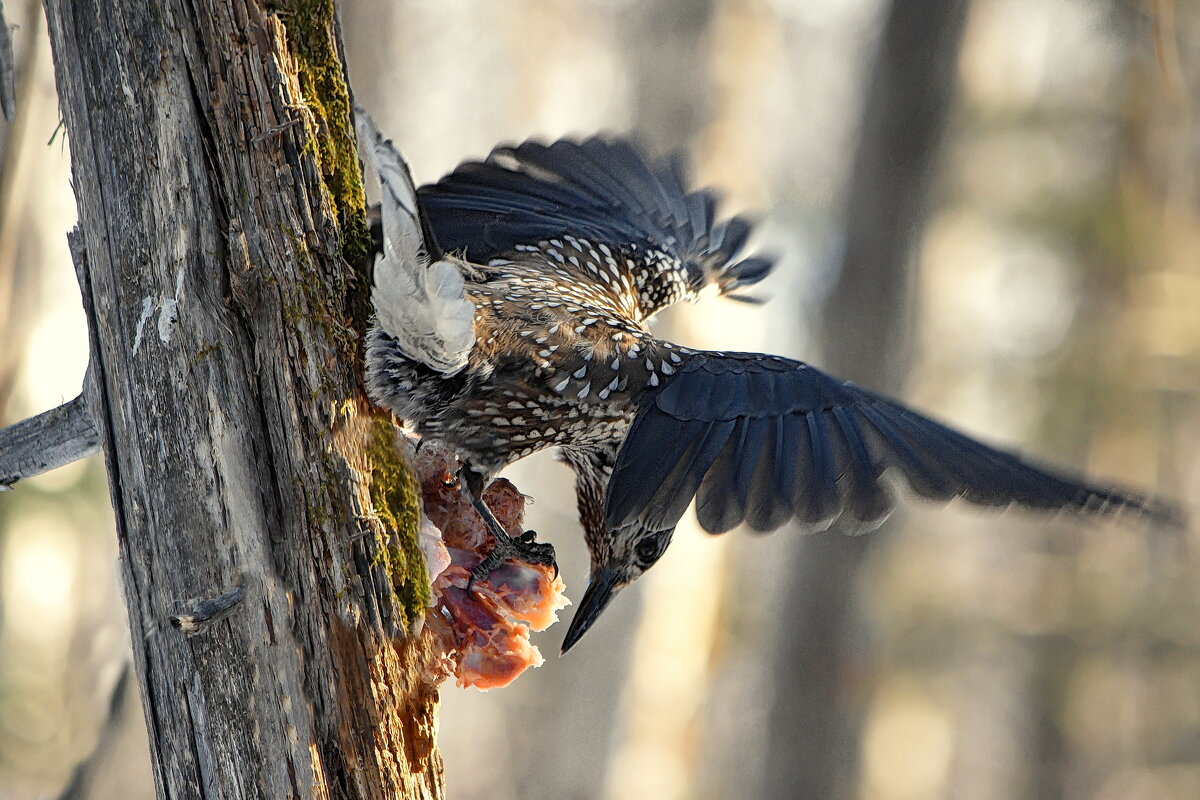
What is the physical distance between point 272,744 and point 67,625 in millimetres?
4657

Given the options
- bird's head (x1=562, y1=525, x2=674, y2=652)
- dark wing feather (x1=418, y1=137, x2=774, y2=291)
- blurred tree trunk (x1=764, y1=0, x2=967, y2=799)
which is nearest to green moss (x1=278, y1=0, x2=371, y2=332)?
dark wing feather (x1=418, y1=137, x2=774, y2=291)

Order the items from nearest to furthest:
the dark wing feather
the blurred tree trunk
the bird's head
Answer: the bird's head → the dark wing feather → the blurred tree trunk

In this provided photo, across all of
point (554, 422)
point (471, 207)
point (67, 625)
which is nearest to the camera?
point (554, 422)

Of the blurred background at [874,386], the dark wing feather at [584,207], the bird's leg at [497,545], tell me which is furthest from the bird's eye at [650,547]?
the blurred background at [874,386]

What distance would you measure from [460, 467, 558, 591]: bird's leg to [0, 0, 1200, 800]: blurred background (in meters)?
3.58

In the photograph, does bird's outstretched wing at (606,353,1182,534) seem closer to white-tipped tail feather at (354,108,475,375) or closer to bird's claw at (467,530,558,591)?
bird's claw at (467,530,558,591)

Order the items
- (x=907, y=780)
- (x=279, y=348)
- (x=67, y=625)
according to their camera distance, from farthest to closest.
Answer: (x=907, y=780)
(x=67, y=625)
(x=279, y=348)

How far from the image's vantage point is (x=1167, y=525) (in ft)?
6.20

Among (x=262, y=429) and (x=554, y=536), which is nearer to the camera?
(x=262, y=429)

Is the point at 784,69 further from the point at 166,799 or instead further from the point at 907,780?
the point at 166,799

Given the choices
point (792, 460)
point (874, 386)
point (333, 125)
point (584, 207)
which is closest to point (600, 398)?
point (792, 460)

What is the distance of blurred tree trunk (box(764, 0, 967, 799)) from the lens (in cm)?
710

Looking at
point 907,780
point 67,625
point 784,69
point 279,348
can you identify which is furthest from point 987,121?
point 279,348

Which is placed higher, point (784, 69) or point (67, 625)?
point (784, 69)
